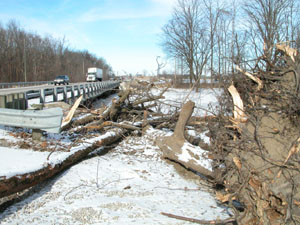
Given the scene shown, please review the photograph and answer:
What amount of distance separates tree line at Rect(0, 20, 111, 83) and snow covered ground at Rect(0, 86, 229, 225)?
137ft

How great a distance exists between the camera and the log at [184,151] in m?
5.55

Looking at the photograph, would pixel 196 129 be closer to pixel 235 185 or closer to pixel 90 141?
pixel 90 141

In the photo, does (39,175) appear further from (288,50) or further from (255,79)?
(288,50)

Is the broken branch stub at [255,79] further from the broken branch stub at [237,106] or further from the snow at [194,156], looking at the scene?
the snow at [194,156]

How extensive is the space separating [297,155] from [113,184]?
330 centimetres

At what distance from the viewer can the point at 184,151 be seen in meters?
5.88

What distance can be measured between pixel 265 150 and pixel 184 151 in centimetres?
229

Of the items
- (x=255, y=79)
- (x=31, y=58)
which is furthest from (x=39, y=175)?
(x=31, y=58)

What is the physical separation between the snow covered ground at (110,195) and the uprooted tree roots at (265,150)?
0.87 metres

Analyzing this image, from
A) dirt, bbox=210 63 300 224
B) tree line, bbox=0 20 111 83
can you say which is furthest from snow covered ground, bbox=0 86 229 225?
tree line, bbox=0 20 111 83

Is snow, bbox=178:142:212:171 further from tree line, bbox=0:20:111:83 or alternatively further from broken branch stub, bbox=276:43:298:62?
tree line, bbox=0:20:111:83

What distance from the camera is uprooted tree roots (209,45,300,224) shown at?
3.48 m

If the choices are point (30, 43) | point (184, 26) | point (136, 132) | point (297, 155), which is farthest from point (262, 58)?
point (30, 43)

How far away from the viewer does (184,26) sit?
35562 mm
